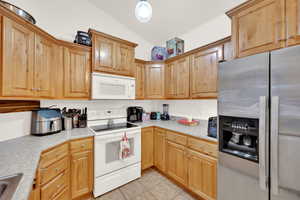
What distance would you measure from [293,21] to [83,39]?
2397 mm

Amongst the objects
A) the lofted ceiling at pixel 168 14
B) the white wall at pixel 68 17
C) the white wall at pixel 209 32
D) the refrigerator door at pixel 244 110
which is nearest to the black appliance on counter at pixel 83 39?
the white wall at pixel 68 17

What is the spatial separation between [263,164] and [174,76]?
5.93 feet

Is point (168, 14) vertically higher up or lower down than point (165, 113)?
higher up

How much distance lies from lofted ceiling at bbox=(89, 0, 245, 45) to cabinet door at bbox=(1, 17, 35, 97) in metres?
1.58

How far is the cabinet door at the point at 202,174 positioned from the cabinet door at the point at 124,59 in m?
1.68

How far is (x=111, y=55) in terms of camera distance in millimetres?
2078

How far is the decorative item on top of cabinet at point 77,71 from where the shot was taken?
1.83m

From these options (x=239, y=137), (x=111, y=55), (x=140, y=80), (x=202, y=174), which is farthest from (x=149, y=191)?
(x=111, y=55)

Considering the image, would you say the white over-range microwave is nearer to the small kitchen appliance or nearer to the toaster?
the toaster

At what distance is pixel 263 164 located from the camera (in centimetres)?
96

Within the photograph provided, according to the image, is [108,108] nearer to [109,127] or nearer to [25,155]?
[109,127]

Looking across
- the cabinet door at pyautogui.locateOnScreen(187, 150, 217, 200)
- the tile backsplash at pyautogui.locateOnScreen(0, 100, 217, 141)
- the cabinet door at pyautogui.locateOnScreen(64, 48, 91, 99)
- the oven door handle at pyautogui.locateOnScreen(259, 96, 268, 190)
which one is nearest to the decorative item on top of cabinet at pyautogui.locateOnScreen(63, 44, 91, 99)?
the cabinet door at pyautogui.locateOnScreen(64, 48, 91, 99)

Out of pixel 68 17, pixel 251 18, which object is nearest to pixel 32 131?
pixel 68 17

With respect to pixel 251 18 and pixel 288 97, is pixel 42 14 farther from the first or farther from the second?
pixel 288 97
